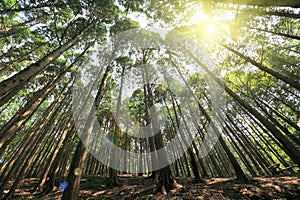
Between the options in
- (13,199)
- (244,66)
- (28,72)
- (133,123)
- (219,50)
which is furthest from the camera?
(133,123)

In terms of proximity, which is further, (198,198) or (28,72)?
(198,198)

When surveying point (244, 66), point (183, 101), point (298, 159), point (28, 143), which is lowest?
point (298, 159)

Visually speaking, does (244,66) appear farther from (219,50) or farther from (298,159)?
(298,159)

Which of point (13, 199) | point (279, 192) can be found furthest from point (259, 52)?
point (13, 199)

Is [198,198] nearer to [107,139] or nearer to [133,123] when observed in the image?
[133,123]

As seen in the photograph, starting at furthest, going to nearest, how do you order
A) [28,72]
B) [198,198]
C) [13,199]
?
[13,199]
[198,198]
[28,72]

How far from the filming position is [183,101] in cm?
1708

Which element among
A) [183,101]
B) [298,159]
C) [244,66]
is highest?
[183,101]

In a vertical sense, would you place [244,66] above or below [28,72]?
above

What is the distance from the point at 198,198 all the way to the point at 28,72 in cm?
718

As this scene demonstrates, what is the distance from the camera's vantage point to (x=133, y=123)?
2070cm

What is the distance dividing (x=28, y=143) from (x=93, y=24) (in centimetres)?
847

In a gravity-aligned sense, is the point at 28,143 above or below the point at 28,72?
above

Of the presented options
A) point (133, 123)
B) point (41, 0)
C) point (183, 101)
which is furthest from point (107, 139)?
point (41, 0)
